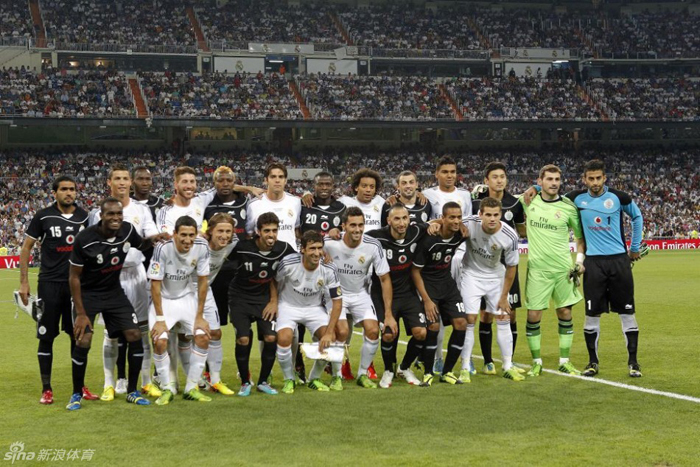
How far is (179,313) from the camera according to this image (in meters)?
9.19

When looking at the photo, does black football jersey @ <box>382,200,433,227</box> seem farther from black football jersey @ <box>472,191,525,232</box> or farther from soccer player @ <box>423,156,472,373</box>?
black football jersey @ <box>472,191,525,232</box>

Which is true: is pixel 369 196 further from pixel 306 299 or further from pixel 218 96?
pixel 218 96

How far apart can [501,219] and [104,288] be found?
4739mm

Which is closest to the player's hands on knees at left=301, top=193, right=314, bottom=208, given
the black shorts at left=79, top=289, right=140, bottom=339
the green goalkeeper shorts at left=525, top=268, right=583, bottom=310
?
the black shorts at left=79, top=289, right=140, bottom=339

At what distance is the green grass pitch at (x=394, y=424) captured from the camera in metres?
6.66

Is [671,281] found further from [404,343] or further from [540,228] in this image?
[540,228]

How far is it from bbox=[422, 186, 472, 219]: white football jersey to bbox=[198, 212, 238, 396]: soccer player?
8.39ft

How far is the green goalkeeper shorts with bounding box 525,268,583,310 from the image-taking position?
10414 mm

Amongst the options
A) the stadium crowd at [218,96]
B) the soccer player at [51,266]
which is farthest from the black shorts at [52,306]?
the stadium crowd at [218,96]

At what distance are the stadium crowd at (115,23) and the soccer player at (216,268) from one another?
1867 inches

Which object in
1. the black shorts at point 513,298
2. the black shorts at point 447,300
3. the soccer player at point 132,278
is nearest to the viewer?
the soccer player at point 132,278

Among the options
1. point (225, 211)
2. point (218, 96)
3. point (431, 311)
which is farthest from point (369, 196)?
point (218, 96)

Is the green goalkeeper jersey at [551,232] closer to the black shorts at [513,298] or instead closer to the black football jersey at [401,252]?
the black shorts at [513,298]

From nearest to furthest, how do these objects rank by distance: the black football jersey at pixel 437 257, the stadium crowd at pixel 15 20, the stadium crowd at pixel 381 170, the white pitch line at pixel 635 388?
the white pitch line at pixel 635 388, the black football jersey at pixel 437 257, the stadium crowd at pixel 381 170, the stadium crowd at pixel 15 20
